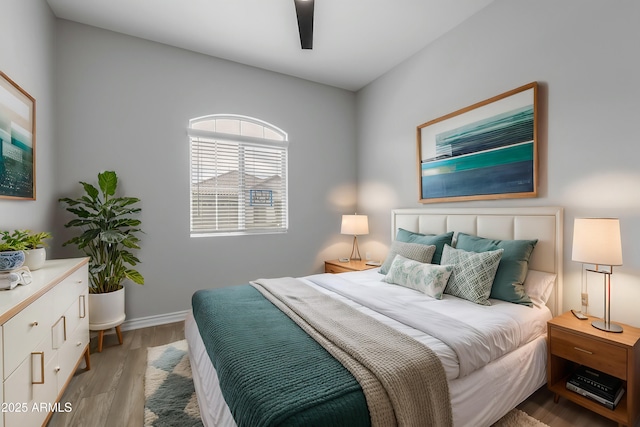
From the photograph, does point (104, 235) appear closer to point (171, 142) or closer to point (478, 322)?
point (171, 142)

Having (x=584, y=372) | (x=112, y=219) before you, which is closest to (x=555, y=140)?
(x=584, y=372)

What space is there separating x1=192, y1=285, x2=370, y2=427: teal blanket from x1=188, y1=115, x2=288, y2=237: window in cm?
187

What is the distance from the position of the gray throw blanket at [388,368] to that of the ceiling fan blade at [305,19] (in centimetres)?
189

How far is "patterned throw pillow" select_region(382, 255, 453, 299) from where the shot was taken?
Answer: 2164 millimetres

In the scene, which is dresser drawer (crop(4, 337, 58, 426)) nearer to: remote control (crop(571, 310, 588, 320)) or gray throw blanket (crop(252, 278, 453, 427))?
gray throw blanket (crop(252, 278, 453, 427))

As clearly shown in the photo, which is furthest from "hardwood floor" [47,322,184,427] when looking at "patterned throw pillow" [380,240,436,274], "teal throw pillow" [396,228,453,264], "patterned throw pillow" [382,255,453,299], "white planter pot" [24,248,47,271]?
"teal throw pillow" [396,228,453,264]

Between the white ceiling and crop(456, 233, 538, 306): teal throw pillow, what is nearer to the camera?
crop(456, 233, 538, 306): teal throw pillow

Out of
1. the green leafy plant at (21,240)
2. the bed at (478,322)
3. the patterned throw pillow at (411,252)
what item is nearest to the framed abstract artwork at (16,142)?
the green leafy plant at (21,240)

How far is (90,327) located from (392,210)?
125 inches

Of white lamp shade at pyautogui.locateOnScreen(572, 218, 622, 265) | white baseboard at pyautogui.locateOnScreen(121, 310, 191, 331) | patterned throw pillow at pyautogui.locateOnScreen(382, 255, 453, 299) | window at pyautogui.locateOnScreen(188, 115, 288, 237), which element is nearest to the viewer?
white lamp shade at pyautogui.locateOnScreen(572, 218, 622, 265)

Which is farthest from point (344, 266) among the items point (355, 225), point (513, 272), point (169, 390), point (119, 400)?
point (119, 400)

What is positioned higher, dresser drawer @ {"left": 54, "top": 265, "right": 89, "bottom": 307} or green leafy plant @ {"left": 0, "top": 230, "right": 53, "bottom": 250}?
green leafy plant @ {"left": 0, "top": 230, "right": 53, "bottom": 250}

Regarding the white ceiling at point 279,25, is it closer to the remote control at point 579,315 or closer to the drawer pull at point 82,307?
the drawer pull at point 82,307

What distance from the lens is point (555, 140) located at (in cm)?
216
